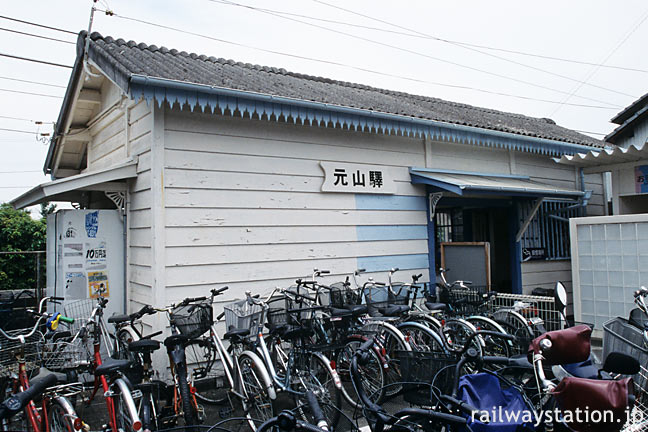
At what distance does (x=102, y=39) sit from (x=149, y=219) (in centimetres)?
312

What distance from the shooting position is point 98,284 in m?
6.21

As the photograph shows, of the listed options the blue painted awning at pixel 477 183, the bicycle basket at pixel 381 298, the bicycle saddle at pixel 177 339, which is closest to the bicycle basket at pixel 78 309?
the bicycle saddle at pixel 177 339

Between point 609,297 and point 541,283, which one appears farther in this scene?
point 541,283

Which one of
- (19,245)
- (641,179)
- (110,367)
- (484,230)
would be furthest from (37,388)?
(19,245)

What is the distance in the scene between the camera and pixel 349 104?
6.55 metres

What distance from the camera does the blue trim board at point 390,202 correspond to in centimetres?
707

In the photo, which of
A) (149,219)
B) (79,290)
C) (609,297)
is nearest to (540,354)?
(149,219)

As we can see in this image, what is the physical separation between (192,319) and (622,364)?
3.60 metres

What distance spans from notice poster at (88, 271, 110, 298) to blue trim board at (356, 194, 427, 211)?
3.84 m

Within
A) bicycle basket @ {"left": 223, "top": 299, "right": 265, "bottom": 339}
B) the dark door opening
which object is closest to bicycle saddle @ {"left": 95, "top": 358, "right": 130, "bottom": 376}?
bicycle basket @ {"left": 223, "top": 299, "right": 265, "bottom": 339}

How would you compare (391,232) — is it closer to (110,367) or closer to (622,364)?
(622,364)

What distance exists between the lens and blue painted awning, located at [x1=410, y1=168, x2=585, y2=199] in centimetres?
716

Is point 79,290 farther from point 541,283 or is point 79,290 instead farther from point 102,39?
point 541,283

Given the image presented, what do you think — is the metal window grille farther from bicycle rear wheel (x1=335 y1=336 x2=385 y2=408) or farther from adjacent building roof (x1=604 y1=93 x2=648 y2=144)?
bicycle rear wheel (x1=335 y1=336 x2=385 y2=408)
